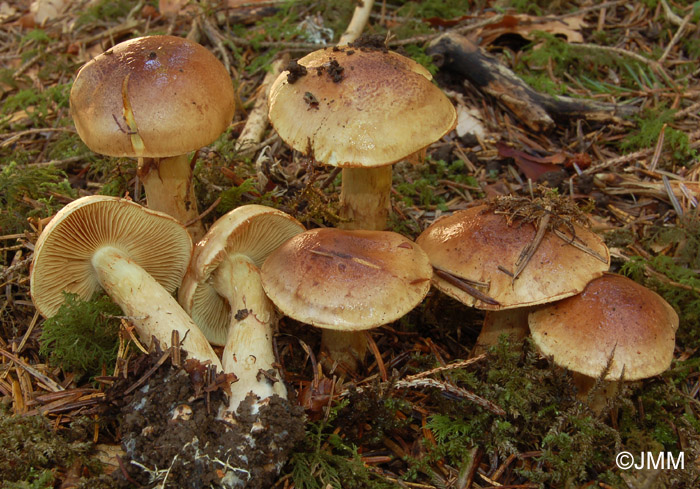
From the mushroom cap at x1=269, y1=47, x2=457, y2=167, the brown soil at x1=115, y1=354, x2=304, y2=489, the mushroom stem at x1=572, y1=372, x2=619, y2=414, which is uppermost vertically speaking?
the mushroom cap at x1=269, y1=47, x2=457, y2=167

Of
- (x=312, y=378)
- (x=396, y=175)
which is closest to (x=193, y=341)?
(x=312, y=378)

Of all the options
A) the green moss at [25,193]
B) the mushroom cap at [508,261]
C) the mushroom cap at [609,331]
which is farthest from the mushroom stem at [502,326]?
the green moss at [25,193]

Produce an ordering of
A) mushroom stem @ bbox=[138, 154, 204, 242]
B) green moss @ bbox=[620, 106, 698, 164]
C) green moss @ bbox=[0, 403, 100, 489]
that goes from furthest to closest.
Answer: green moss @ bbox=[620, 106, 698, 164]
mushroom stem @ bbox=[138, 154, 204, 242]
green moss @ bbox=[0, 403, 100, 489]

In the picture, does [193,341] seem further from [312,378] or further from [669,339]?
[669,339]

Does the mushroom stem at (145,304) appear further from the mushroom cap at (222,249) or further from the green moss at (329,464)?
the green moss at (329,464)

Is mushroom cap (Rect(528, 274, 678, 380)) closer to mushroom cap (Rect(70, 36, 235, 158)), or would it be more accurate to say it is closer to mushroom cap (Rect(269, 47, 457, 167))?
mushroom cap (Rect(269, 47, 457, 167))

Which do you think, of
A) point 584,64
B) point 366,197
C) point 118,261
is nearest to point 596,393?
point 366,197

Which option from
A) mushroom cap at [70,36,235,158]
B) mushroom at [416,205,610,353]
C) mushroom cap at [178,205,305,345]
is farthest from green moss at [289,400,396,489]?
mushroom cap at [70,36,235,158]

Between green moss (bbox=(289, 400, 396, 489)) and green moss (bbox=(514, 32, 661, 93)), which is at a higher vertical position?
green moss (bbox=(514, 32, 661, 93))

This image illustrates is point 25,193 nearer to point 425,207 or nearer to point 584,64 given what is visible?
point 425,207
